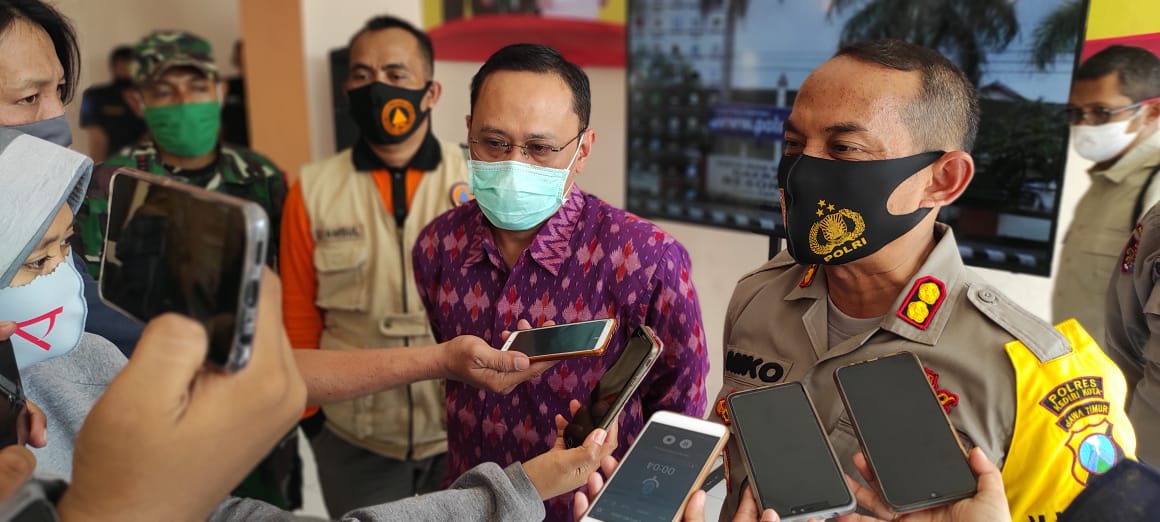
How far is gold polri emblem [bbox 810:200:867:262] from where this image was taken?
1212 mm

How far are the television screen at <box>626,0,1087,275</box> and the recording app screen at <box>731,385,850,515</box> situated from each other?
1.86 feet

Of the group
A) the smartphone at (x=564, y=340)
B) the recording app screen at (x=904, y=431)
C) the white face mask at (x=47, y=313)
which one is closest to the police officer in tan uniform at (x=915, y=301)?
the recording app screen at (x=904, y=431)

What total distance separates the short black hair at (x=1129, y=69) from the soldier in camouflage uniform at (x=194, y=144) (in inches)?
86.5

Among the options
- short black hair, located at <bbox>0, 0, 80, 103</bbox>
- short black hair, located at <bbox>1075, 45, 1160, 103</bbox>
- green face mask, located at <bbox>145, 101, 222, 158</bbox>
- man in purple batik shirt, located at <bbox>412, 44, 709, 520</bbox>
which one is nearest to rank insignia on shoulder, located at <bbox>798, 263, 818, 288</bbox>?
man in purple batik shirt, located at <bbox>412, 44, 709, 520</bbox>

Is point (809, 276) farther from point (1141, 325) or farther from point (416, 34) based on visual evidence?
point (416, 34)

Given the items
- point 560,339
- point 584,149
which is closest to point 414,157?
point 584,149

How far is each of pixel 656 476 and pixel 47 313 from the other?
33.4 inches

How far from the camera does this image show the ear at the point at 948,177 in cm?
120

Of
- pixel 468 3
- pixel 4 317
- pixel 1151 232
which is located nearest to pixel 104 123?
pixel 468 3

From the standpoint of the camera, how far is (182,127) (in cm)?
246

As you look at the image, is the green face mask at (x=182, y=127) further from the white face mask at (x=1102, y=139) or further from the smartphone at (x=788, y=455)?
the white face mask at (x=1102, y=139)

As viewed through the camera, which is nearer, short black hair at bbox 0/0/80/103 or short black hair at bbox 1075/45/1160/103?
short black hair at bbox 0/0/80/103

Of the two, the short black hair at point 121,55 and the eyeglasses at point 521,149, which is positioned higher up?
the short black hair at point 121,55

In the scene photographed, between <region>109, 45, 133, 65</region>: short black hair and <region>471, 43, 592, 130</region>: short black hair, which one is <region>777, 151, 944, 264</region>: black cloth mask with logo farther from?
<region>109, 45, 133, 65</region>: short black hair
